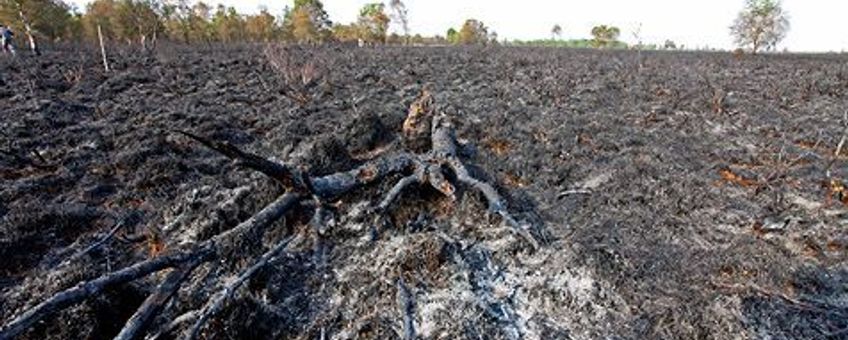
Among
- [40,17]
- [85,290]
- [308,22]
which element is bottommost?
[85,290]

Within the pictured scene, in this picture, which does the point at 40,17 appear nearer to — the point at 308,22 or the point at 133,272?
the point at 308,22

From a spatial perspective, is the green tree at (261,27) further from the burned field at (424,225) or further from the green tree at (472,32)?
the burned field at (424,225)

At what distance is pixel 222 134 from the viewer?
6348mm

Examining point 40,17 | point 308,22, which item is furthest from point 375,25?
point 40,17

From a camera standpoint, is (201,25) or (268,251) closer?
(268,251)

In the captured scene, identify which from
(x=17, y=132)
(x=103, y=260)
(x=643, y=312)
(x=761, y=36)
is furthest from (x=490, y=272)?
(x=761, y=36)

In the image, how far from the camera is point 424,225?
355cm

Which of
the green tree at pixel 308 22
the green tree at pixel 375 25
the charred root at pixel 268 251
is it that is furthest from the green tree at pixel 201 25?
the charred root at pixel 268 251

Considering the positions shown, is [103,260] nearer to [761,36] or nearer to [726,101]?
[726,101]

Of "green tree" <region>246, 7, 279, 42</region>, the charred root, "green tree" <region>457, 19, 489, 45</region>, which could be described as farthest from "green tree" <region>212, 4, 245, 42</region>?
the charred root

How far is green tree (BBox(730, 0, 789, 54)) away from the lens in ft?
82.0

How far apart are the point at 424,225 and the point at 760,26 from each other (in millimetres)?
30685

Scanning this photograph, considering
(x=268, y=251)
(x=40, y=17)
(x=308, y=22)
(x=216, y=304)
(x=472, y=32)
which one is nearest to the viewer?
(x=216, y=304)

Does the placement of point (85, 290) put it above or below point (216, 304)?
above
